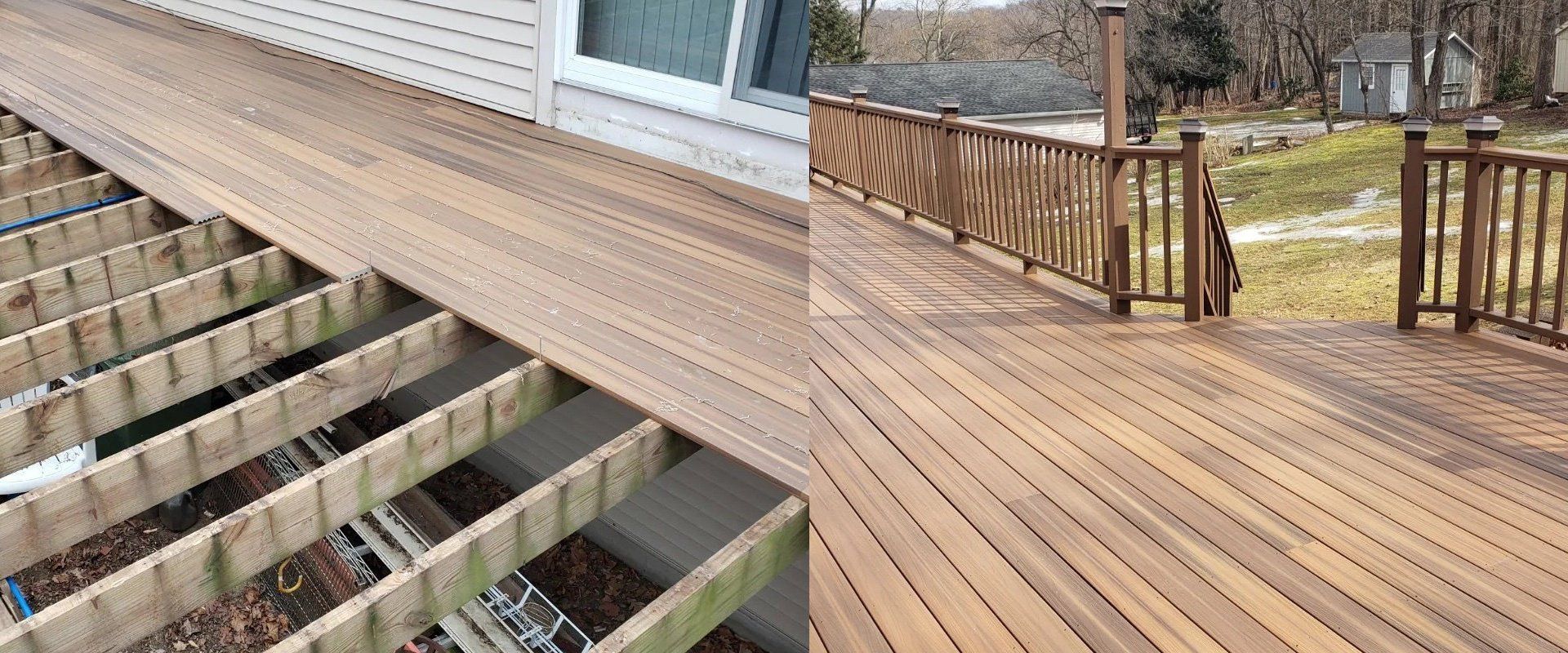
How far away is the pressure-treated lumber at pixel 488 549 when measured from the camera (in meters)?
1.71

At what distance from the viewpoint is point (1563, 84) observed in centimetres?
308

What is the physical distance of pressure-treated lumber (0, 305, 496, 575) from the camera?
2.00 meters

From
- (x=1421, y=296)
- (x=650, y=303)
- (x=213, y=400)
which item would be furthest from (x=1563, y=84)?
(x=213, y=400)

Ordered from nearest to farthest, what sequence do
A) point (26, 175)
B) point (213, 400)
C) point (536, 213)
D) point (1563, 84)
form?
point (1563, 84), point (536, 213), point (26, 175), point (213, 400)

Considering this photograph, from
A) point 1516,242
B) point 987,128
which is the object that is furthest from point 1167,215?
point 1516,242

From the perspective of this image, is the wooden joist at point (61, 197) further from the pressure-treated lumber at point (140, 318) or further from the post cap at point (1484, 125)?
the post cap at point (1484, 125)

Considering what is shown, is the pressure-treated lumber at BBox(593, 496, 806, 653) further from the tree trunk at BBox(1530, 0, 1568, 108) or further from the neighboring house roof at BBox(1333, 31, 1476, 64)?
the tree trunk at BBox(1530, 0, 1568, 108)

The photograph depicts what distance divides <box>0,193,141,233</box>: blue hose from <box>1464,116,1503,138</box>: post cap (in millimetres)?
4589

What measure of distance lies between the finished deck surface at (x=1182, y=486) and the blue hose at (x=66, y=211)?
8.70ft

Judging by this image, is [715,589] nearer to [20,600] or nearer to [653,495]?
[653,495]

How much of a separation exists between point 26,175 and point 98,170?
0.24 m

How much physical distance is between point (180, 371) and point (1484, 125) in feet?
12.3

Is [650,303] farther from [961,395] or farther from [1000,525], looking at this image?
[1000,525]

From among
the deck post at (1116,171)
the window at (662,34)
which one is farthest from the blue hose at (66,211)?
the deck post at (1116,171)
